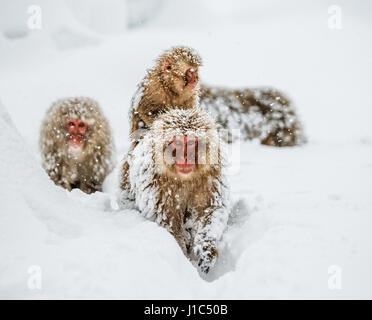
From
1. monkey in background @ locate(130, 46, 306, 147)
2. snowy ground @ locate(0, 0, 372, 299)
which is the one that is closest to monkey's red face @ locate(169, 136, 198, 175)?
snowy ground @ locate(0, 0, 372, 299)

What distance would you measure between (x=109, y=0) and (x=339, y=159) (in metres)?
14.2

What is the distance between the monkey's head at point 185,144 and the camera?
228 cm

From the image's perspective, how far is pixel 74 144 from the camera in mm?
4035

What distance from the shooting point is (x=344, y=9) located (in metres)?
17.3

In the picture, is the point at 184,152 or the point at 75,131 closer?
the point at 184,152

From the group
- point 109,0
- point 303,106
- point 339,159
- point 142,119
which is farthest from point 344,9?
point 142,119

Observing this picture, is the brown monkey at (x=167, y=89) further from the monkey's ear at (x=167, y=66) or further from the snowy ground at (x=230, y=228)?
the snowy ground at (x=230, y=228)

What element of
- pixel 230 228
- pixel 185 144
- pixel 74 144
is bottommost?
pixel 230 228

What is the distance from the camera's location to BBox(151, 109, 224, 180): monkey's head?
228 cm

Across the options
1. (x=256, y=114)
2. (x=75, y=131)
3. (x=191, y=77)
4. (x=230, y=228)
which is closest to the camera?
(x=230, y=228)

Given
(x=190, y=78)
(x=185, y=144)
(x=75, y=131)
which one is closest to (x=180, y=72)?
(x=190, y=78)

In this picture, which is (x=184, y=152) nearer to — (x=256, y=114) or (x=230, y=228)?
(x=230, y=228)

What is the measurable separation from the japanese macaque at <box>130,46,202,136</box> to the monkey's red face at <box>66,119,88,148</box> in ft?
4.37

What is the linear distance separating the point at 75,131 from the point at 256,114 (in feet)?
10.2
